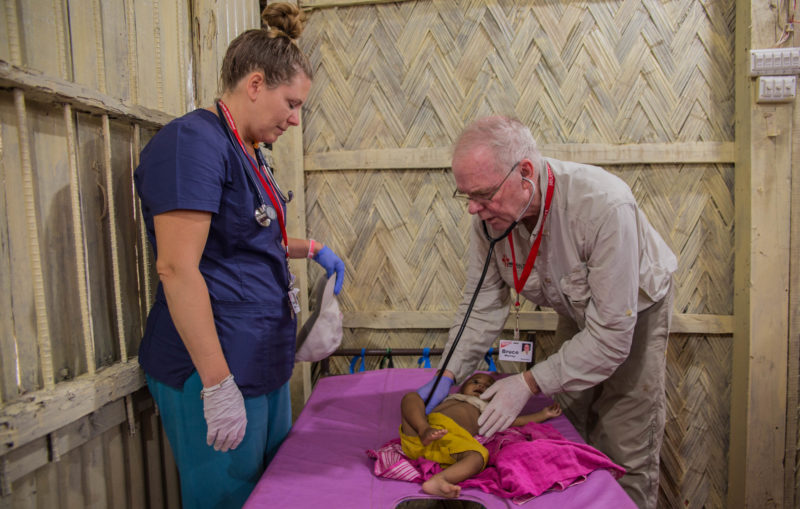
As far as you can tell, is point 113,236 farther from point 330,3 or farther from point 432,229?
point 330,3

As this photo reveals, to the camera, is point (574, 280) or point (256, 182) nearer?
point (256, 182)

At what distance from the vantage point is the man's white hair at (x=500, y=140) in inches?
54.6

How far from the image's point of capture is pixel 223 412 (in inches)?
44.0

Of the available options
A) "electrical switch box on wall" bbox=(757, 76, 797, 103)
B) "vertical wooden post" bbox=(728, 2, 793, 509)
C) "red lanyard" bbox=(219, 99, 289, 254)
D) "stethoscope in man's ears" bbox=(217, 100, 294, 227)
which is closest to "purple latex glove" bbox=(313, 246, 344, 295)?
"red lanyard" bbox=(219, 99, 289, 254)

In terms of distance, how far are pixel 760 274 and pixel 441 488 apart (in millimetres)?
1900

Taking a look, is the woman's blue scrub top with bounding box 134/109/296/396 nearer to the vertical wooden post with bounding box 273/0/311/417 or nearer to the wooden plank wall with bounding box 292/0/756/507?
the vertical wooden post with bounding box 273/0/311/417

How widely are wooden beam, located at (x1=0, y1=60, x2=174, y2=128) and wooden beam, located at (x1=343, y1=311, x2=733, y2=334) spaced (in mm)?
1369

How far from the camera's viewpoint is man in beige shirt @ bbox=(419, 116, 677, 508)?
142 centimetres

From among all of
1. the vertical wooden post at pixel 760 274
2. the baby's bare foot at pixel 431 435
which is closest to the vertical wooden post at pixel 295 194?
the baby's bare foot at pixel 431 435

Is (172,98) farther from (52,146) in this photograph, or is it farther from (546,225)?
(546,225)

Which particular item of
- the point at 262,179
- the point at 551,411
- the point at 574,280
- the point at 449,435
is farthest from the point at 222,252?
the point at 551,411

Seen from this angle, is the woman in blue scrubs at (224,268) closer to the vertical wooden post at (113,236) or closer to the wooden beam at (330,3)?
the vertical wooden post at (113,236)

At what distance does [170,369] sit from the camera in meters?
1.19

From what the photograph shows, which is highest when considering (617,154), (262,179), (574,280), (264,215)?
(617,154)
